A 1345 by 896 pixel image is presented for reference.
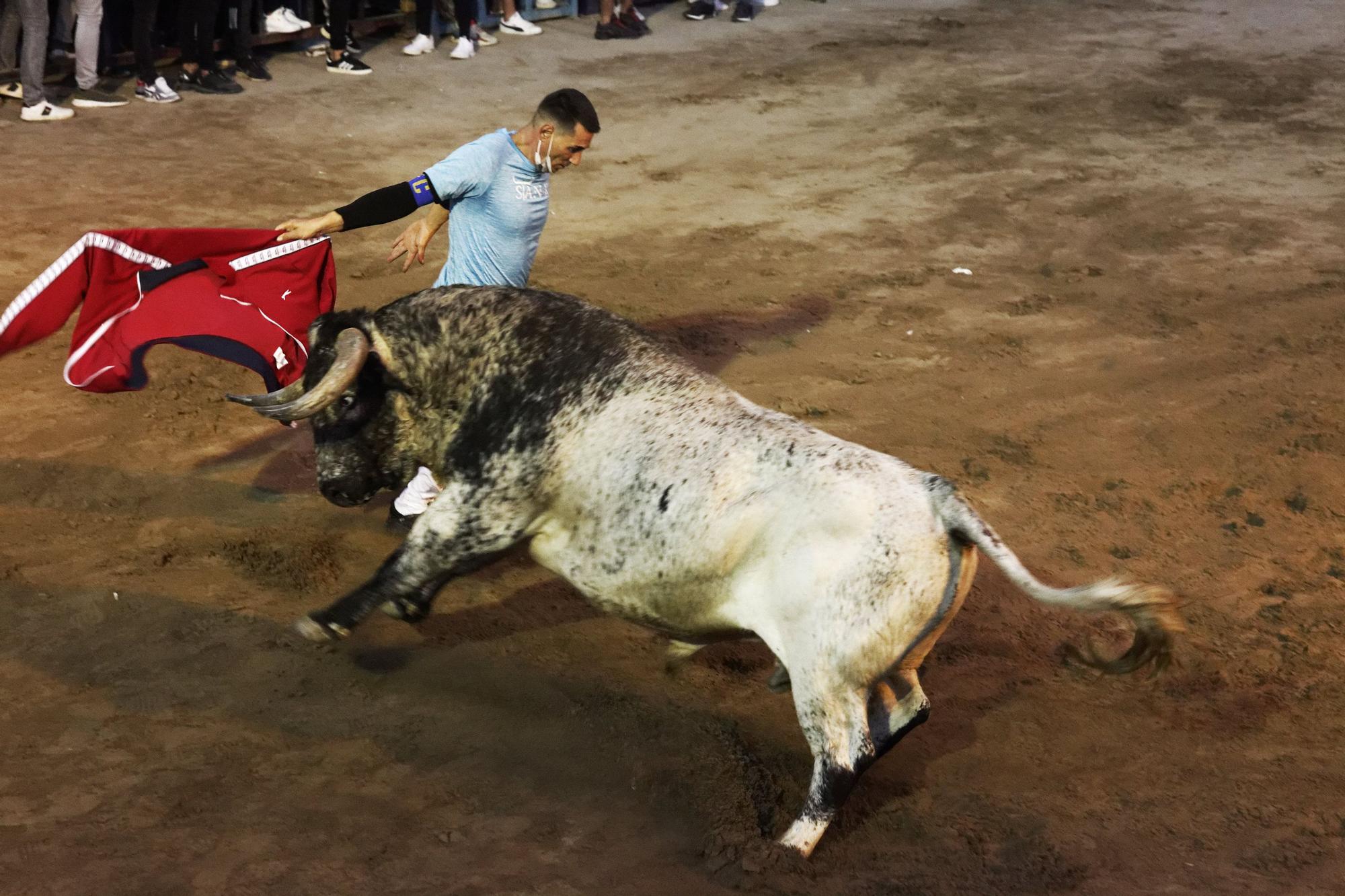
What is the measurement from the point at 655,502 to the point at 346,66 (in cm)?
1106

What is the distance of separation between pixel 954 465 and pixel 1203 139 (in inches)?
299

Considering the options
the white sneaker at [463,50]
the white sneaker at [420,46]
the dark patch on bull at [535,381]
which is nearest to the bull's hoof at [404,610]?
the dark patch on bull at [535,381]

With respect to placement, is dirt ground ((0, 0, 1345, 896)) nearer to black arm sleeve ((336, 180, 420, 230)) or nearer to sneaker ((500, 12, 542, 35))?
black arm sleeve ((336, 180, 420, 230))

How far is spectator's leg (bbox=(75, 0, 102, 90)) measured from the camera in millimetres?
11961

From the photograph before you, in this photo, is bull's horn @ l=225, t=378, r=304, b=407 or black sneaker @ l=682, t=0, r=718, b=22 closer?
bull's horn @ l=225, t=378, r=304, b=407

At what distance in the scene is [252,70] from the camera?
13656 millimetres

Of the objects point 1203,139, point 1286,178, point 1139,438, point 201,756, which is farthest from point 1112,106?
point 201,756

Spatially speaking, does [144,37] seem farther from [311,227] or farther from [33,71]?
[311,227]

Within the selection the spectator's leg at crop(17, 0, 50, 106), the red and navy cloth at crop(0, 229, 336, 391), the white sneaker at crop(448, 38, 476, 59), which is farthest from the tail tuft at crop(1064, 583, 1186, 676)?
the white sneaker at crop(448, 38, 476, 59)

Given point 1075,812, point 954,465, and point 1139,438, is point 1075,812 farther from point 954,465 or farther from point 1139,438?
point 1139,438

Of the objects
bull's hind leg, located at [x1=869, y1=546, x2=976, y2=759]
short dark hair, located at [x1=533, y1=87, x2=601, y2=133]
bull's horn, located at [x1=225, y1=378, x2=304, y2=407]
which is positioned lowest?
Result: bull's hind leg, located at [x1=869, y1=546, x2=976, y2=759]

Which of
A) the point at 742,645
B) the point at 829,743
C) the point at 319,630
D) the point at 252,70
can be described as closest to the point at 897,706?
the point at 829,743

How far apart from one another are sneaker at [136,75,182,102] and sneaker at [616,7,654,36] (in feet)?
19.4

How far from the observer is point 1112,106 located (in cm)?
1408
